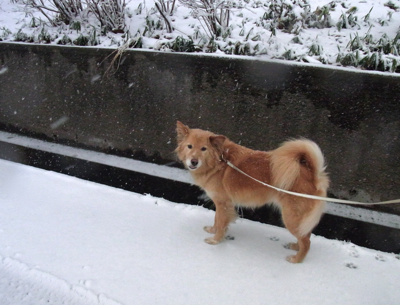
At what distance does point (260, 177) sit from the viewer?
272 centimetres

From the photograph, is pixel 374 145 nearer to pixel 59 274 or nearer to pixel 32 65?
pixel 59 274

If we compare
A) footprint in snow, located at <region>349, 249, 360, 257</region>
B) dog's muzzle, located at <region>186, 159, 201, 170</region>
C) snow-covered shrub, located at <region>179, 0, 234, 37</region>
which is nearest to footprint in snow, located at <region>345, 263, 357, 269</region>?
footprint in snow, located at <region>349, 249, 360, 257</region>

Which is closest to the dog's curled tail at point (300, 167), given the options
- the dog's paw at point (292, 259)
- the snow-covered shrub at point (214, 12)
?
the dog's paw at point (292, 259)

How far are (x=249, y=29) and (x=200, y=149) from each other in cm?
291

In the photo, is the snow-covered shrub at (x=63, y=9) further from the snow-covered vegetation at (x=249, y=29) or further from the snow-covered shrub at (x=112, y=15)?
the snow-covered shrub at (x=112, y=15)

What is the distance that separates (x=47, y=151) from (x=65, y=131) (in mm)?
477

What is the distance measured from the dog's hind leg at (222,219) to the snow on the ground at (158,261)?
0.35 ft

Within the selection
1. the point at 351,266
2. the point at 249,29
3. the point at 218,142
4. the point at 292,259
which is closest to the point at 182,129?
the point at 218,142

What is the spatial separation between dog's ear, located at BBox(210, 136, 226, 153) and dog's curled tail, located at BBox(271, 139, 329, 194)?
1.86ft

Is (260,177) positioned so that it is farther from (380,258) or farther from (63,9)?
(63,9)

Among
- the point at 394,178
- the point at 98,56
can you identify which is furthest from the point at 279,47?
the point at 98,56

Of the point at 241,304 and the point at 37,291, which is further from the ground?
the point at 241,304

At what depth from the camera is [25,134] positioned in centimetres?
559

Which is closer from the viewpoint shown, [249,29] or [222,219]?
[222,219]
